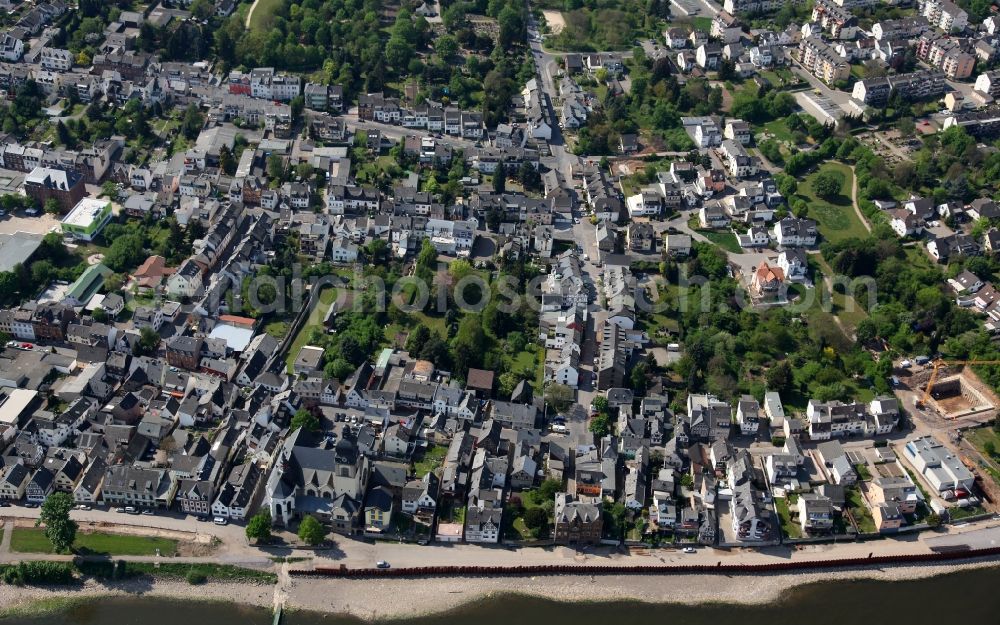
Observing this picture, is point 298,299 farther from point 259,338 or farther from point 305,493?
point 305,493

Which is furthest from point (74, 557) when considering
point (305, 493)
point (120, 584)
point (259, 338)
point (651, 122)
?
point (651, 122)

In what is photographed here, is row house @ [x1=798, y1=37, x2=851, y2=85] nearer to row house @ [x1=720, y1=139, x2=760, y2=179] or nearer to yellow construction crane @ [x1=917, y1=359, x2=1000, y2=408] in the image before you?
row house @ [x1=720, y1=139, x2=760, y2=179]

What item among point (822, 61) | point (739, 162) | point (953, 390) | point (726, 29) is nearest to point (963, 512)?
point (953, 390)

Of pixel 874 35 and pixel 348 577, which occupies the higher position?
pixel 874 35

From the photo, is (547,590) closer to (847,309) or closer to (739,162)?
(847,309)

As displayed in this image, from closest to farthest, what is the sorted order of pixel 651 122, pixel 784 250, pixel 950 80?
pixel 784 250, pixel 651 122, pixel 950 80

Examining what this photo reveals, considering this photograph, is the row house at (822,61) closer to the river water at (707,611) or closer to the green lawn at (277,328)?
the river water at (707,611)
